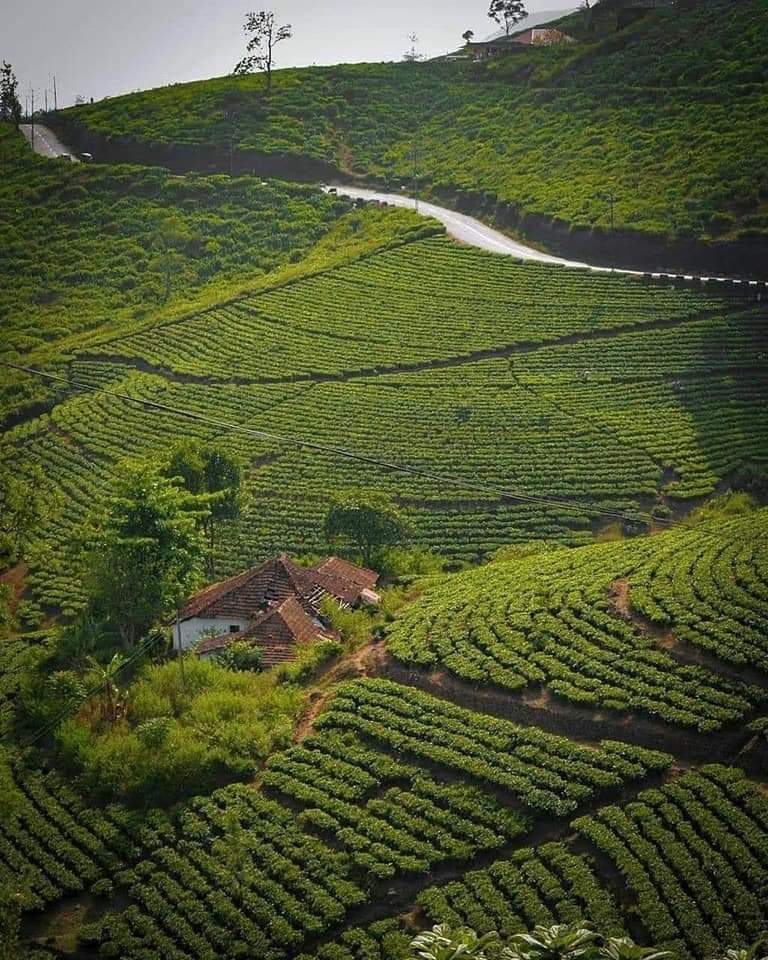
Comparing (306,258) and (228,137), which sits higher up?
(228,137)

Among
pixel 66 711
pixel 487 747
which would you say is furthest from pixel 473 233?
pixel 487 747

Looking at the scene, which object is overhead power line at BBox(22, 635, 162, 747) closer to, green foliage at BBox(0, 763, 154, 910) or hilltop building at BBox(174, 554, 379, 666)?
green foliage at BBox(0, 763, 154, 910)

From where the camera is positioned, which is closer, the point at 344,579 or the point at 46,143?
the point at 344,579

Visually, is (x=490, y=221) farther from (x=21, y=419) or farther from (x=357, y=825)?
(x=357, y=825)

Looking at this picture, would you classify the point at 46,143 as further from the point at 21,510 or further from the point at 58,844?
the point at 58,844

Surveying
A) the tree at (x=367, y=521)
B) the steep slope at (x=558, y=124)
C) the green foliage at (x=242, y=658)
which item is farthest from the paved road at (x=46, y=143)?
the green foliage at (x=242, y=658)

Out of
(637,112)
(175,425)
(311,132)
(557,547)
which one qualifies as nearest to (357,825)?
(557,547)
